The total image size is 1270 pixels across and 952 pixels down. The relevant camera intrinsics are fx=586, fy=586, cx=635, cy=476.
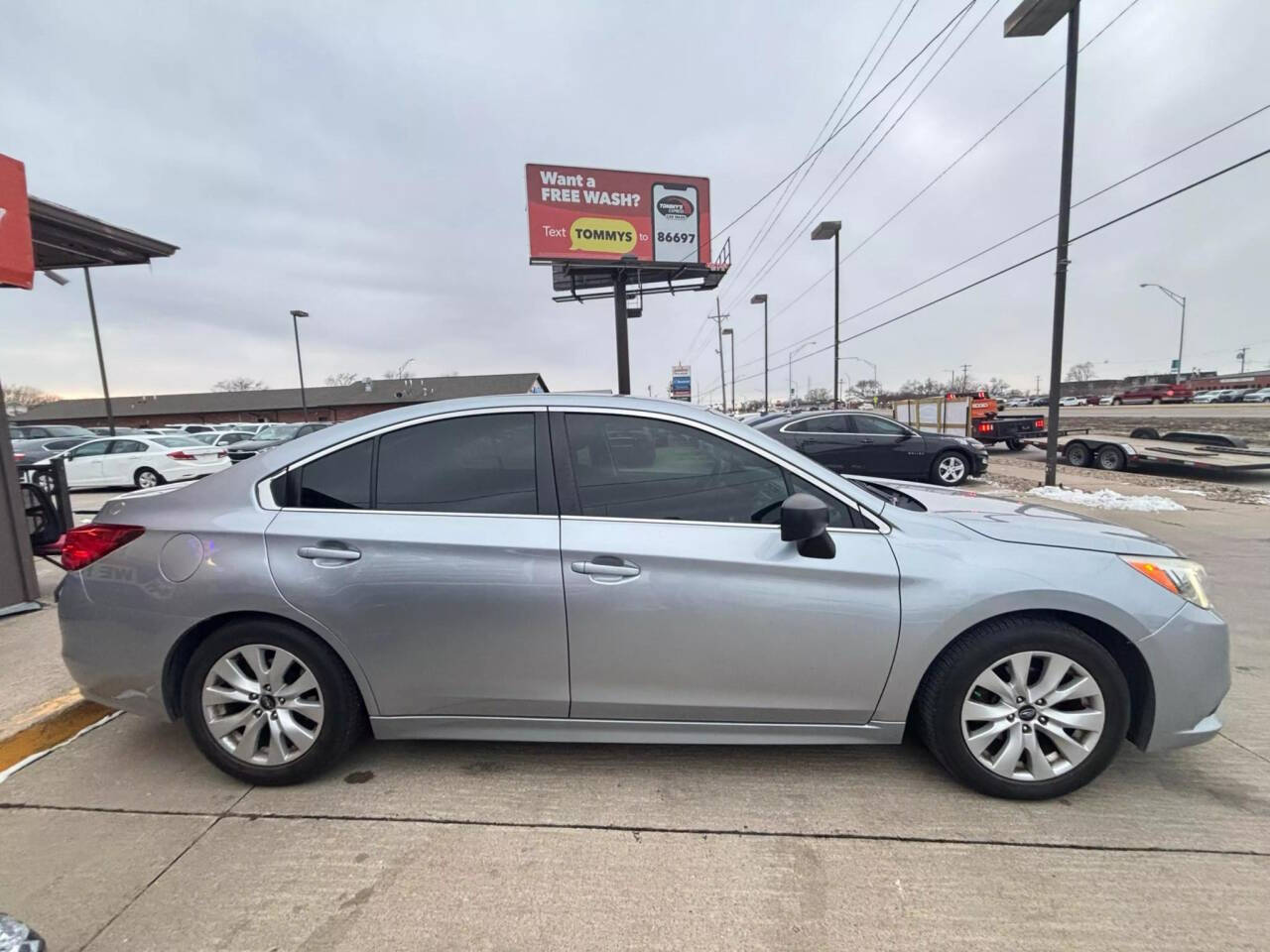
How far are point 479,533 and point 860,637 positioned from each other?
1.54 metres

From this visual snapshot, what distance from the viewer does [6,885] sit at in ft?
6.49

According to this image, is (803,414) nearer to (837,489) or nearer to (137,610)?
(837,489)

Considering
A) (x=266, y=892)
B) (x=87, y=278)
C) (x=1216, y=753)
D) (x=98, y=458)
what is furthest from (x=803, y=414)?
(x=87, y=278)

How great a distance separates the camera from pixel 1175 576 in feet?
7.63

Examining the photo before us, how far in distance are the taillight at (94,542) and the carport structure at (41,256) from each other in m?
2.61

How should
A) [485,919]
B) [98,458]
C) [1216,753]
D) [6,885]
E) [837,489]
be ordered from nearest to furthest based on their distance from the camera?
[485,919] → [6,885] → [837,489] → [1216,753] → [98,458]

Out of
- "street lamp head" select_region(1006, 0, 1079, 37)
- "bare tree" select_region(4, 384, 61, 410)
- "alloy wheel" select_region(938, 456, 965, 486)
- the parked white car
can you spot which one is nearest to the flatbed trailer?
"alloy wheel" select_region(938, 456, 965, 486)

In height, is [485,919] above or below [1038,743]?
below

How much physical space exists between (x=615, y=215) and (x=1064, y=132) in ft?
44.7

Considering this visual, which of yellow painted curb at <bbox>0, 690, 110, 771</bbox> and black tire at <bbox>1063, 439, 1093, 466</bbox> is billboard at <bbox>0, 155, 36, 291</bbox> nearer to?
yellow painted curb at <bbox>0, 690, 110, 771</bbox>

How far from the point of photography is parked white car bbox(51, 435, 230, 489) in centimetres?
1273

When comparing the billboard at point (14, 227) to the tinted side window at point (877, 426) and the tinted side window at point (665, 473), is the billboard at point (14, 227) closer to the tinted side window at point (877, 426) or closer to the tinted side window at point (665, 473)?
the tinted side window at point (665, 473)

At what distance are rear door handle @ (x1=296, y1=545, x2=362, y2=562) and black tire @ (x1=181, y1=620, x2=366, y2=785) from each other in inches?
12.4

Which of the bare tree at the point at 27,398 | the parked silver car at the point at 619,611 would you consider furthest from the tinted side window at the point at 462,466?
the bare tree at the point at 27,398
